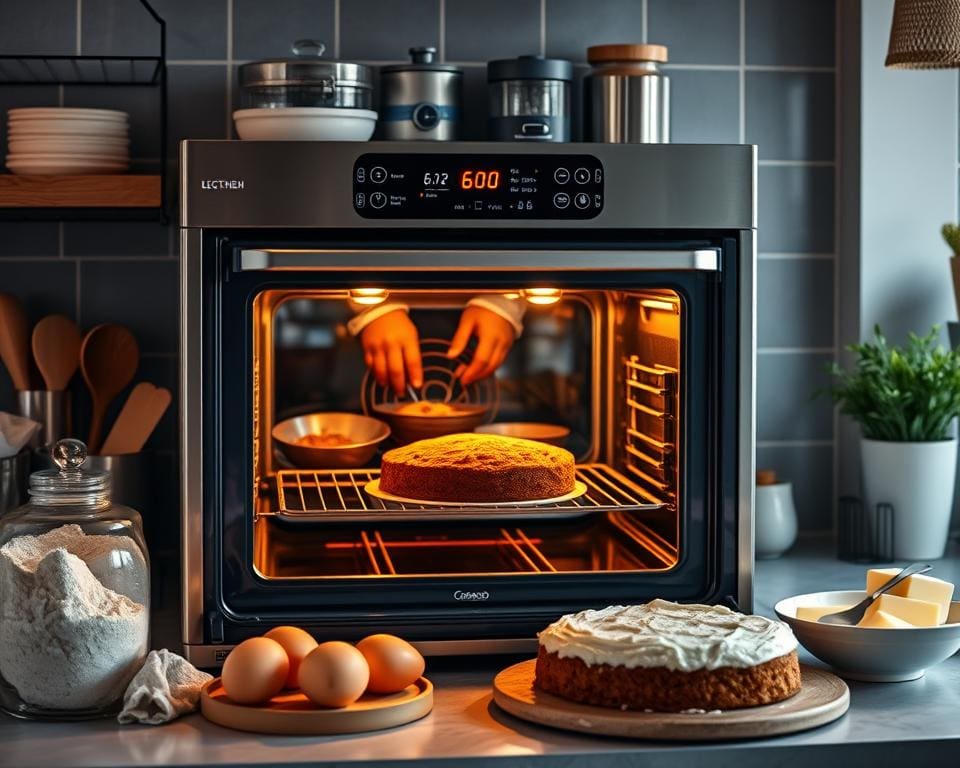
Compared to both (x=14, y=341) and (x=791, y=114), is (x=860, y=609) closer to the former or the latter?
(x=791, y=114)

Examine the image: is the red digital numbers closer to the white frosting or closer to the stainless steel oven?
the stainless steel oven

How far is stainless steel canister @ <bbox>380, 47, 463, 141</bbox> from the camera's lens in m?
1.74

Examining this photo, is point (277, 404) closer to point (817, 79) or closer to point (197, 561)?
point (197, 561)

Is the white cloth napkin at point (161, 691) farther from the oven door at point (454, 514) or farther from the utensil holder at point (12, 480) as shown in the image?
the utensil holder at point (12, 480)

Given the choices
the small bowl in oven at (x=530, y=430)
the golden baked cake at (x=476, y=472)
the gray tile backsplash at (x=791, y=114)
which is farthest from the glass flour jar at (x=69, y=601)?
the gray tile backsplash at (x=791, y=114)

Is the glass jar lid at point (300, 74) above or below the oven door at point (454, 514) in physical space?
above

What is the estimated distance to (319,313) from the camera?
1777 mm

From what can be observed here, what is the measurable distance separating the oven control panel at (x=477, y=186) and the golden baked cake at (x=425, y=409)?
405 mm

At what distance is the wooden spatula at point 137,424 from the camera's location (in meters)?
1.84

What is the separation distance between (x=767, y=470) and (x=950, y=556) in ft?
0.96

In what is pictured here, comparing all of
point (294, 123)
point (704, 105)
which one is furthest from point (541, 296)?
point (704, 105)

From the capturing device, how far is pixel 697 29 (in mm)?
2025

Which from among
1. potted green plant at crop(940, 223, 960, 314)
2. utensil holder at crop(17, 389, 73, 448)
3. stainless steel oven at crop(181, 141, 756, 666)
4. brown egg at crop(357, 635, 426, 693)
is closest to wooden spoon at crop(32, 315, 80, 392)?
utensil holder at crop(17, 389, 73, 448)

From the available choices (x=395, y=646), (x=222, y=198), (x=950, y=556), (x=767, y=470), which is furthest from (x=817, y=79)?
(x=395, y=646)
